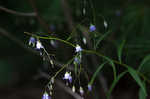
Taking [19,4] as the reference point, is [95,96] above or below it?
below

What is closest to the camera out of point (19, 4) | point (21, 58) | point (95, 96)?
point (95, 96)

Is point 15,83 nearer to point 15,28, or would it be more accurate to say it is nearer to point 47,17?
point 15,28

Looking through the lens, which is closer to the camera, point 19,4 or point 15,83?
point 19,4

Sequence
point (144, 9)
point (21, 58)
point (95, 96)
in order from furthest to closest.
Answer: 1. point (21, 58)
2. point (144, 9)
3. point (95, 96)

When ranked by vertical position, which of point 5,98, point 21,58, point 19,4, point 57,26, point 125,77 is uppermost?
point 19,4

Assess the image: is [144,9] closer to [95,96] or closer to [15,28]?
[95,96]

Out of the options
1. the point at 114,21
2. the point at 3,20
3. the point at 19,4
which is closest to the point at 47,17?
the point at 19,4
